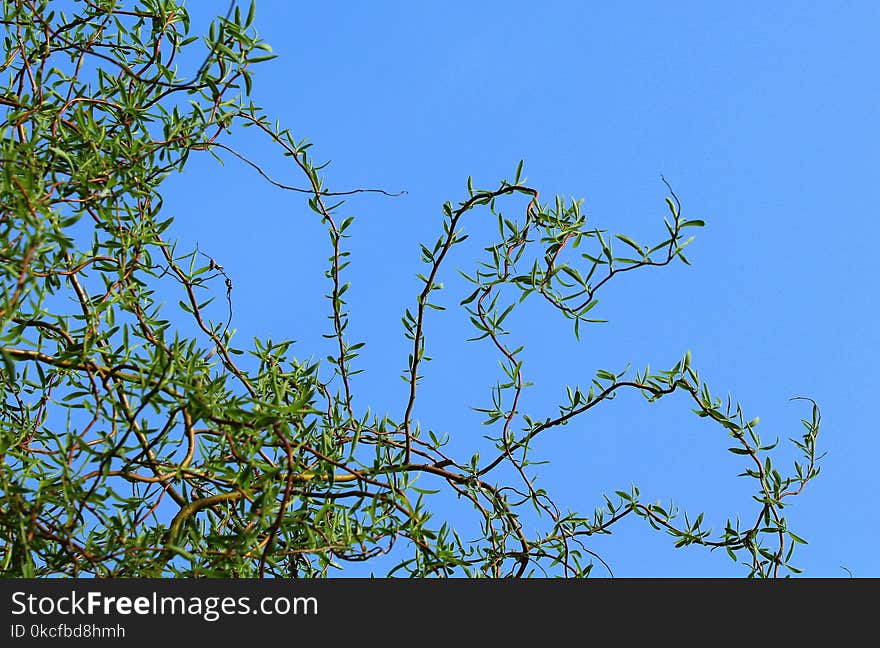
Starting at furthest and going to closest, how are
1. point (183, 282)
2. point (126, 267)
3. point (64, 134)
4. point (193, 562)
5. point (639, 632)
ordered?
point (183, 282) < point (64, 134) < point (126, 267) < point (639, 632) < point (193, 562)

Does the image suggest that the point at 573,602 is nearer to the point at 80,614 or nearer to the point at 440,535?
the point at 440,535

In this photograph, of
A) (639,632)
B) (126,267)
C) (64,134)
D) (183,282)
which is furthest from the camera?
(183,282)

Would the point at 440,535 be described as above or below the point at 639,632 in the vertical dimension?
above

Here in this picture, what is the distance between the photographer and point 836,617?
50.2 inches

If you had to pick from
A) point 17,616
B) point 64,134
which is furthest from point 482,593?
point 64,134

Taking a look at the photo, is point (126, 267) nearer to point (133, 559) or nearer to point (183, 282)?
point (183, 282)

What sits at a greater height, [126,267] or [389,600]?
[126,267]

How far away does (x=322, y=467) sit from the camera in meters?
1.32

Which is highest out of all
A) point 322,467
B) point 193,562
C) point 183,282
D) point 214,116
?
point 214,116

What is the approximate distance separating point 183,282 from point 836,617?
3.92 feet

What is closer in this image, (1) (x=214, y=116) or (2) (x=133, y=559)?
(2) (x=133, y=559)

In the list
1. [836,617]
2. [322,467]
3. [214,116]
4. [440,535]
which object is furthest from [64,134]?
[836,617]

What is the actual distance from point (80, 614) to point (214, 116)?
762 mm

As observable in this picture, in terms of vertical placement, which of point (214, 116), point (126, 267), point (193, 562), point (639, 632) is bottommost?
point (639, 632)
